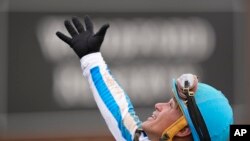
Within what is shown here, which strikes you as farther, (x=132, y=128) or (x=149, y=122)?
(x=132, y=128)

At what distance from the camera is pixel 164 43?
6.18 m

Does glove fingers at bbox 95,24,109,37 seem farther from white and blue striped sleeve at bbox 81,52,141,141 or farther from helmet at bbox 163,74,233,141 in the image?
helmet at bbox 163,74,233,141

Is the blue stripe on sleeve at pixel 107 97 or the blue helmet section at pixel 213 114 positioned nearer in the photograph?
the blue helmet section at pixel 213 114

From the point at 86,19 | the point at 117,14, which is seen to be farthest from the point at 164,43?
the point at 86,19

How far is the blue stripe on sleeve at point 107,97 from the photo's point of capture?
329 cm

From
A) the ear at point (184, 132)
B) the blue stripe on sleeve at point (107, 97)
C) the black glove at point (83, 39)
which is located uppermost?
the black glove at point (83, 39)

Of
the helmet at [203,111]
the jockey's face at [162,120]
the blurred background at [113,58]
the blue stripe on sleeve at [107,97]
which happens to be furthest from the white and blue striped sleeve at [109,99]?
the blurred background at [113,58]

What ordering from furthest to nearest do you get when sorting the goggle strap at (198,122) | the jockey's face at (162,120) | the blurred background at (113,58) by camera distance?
the blurred background at (113,58) < the jockey's face at (162,120) < the goggle strap at (198,122)

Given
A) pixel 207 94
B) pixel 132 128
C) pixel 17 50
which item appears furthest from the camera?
pixel 17 50

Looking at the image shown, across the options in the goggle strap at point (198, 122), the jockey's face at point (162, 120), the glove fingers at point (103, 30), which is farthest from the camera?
the glove fingers at point (103, 30)

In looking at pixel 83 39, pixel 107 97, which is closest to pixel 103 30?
pixel 83 39

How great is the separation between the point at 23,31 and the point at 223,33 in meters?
1.37

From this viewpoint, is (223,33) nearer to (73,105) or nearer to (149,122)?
(73,105)

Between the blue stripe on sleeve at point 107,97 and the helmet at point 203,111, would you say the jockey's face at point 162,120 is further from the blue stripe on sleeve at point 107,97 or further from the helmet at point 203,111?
the blue stripe on sleeve at point 107,97
